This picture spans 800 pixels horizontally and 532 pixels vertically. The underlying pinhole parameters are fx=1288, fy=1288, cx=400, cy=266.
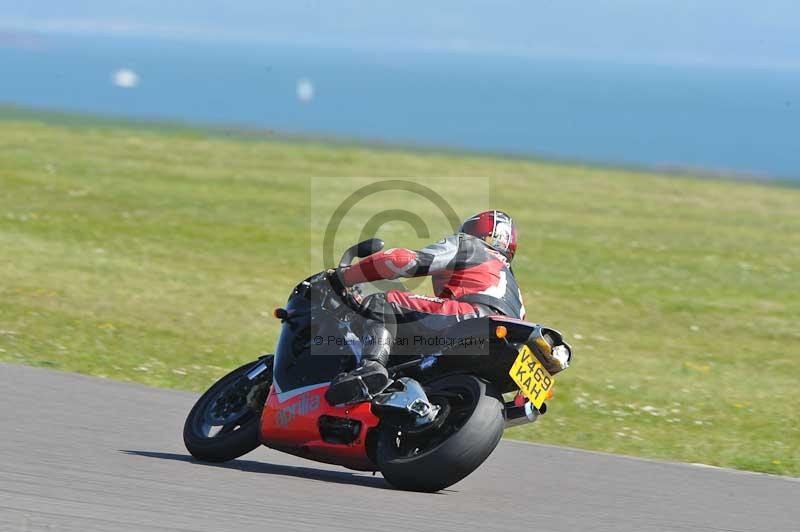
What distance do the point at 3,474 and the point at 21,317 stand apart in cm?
706

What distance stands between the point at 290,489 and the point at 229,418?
3.82 feet

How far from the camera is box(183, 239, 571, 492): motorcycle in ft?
21.9

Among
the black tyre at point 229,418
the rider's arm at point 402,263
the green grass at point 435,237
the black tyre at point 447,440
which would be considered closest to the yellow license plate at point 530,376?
the black tyre at point 447,440

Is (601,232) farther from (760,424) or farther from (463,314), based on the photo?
(463,314)

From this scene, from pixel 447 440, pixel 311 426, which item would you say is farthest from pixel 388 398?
pixel 311 426

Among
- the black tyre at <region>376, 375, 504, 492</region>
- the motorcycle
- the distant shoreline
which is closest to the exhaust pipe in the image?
the motorcycle

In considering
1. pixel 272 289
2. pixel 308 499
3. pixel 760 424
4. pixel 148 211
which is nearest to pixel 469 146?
pixel 148 211

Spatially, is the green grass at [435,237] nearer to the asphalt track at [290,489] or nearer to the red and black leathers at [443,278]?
the asphalt track at [290,489]

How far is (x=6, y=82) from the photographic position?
335 ft

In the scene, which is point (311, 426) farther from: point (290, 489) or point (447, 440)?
point (447, 440)

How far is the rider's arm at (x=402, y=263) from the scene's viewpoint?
6.92 metres

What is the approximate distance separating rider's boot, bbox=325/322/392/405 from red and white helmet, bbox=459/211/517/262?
2.95 feet

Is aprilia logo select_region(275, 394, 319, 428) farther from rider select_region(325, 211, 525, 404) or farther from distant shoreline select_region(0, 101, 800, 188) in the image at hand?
distant shoreline select_region(0, 101, 800, 188)

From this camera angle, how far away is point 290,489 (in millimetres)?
6676
